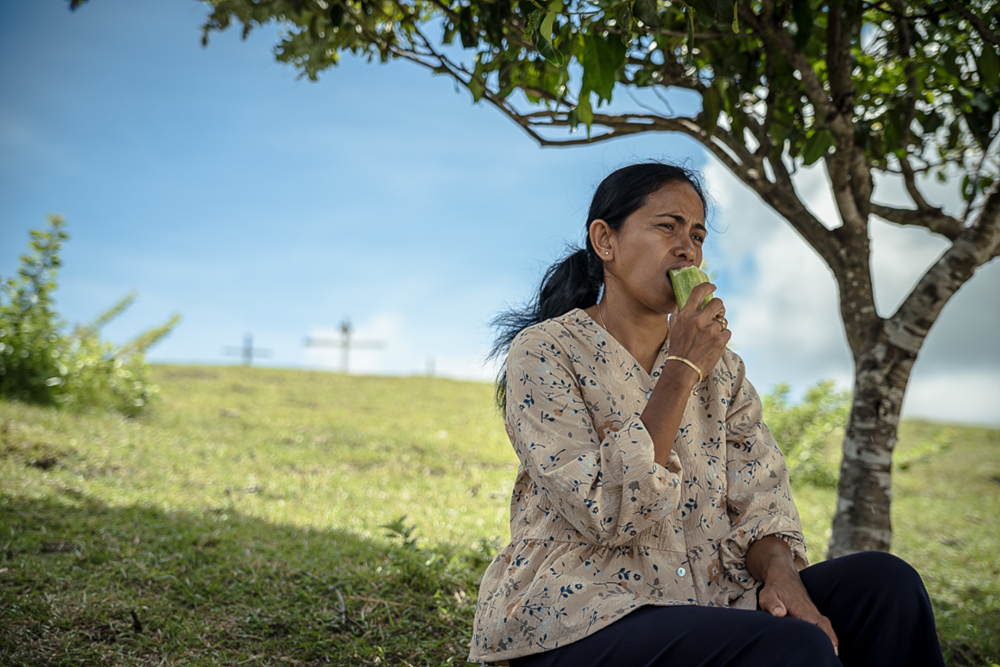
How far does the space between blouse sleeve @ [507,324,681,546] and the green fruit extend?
17.7 inches

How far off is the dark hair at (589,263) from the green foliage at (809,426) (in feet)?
24.6

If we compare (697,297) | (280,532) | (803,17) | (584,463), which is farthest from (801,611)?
(280,532)

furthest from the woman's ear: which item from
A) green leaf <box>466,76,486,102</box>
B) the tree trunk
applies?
the tree trunk

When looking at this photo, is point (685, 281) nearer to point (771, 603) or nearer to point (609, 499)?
point (609, 499)

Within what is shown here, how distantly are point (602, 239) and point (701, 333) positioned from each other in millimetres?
541

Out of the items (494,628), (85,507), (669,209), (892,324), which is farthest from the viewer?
(85,507)

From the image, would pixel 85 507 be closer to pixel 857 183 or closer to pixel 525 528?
pixel 525 528

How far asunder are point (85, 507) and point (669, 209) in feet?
15.8

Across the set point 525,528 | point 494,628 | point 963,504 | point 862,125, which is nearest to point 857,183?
point 862,125

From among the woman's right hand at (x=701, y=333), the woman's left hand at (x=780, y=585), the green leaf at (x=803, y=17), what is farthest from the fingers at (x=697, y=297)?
the green leaf at (x=803, y=17)

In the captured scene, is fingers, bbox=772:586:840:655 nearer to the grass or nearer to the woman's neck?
the woman's neck

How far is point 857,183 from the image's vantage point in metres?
4.11

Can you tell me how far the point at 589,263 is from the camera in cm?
264

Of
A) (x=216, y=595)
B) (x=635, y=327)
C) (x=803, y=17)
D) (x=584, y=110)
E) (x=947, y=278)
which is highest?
(x=803, y=17)
